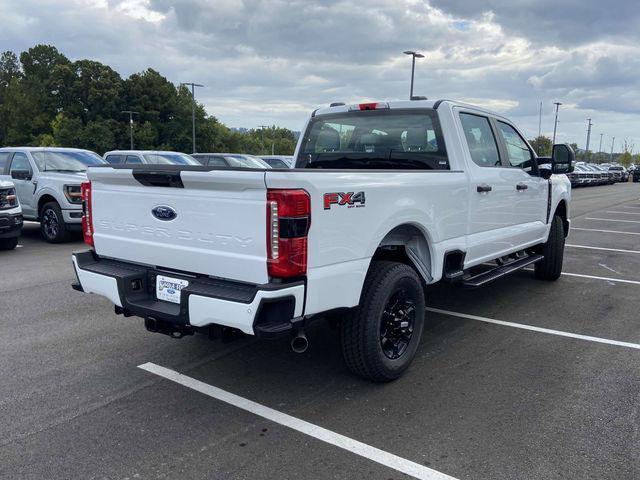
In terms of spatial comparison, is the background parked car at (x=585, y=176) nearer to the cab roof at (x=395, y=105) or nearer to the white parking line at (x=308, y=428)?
the cab roof at (x=395, y=105)

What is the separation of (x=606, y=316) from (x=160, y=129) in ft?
259

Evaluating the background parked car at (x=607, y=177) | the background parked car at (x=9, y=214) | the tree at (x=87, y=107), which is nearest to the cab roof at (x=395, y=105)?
the background parked car at (x=9, y=214)

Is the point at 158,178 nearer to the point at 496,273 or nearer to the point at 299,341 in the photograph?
the point at 299,341

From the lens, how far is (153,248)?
367cm

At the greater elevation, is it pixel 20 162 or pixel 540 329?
pixel 20 162

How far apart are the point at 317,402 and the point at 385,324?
743 mm

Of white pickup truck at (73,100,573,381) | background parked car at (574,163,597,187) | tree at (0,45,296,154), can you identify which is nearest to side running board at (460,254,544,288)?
white pickup truck at (73,100,573,381)

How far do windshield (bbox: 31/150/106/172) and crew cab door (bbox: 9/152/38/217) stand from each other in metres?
0.22

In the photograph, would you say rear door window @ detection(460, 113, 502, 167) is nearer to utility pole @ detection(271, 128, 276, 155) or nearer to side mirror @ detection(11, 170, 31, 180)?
side mirror @ detection(11, 170, 31, 180)

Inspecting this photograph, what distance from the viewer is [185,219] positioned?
343 centimetres

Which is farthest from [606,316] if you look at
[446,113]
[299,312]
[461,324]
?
[299,312]

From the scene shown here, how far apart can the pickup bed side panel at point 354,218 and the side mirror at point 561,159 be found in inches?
111

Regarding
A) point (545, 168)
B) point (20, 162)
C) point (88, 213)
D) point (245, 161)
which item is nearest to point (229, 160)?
point (245, 161)

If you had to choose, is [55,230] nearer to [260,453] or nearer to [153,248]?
[153,248]
